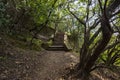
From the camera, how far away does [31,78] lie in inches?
254

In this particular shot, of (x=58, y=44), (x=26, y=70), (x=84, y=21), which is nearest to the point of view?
(x=26, y=70)

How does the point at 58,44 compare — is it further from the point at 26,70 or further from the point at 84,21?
the point at 26,70

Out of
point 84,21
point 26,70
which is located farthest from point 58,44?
point 26,70

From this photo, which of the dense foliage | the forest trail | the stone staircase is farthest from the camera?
the stone staircase

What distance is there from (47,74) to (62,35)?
10201 millimetres

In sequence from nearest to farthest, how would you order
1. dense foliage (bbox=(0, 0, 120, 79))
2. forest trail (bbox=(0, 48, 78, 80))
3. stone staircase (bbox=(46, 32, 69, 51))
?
1. forest trail (bbox=(0, 48, 78, 80))
2. dense foliage (bbox=(0, 0, 120, 79))
3. stone staircase (bbox=(46, 32, 69, 51))

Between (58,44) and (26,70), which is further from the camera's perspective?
(58,44)

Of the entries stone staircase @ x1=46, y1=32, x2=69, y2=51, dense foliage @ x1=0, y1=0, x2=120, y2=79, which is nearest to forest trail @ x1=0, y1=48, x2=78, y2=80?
dense foliage @ x1=0, y1=0, x2=120, y2=79

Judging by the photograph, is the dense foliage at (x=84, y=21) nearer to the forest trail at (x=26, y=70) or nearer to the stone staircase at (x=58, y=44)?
the forest trail at (x=26, y=70)

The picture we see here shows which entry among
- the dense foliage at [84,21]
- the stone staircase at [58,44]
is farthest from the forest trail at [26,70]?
the stone staircase at [58,44]

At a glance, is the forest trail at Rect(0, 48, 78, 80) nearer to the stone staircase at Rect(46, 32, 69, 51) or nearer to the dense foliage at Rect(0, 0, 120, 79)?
the dense foliage at Rect(0, 0, 120, 79)

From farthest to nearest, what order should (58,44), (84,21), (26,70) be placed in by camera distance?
1. (58,44)
2. (84,21)
3. (26,70)

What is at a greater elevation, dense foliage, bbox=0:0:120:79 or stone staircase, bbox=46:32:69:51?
dense foliage, bbox=0:0:120:79

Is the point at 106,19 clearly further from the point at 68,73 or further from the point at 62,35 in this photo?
the point at 62,35
